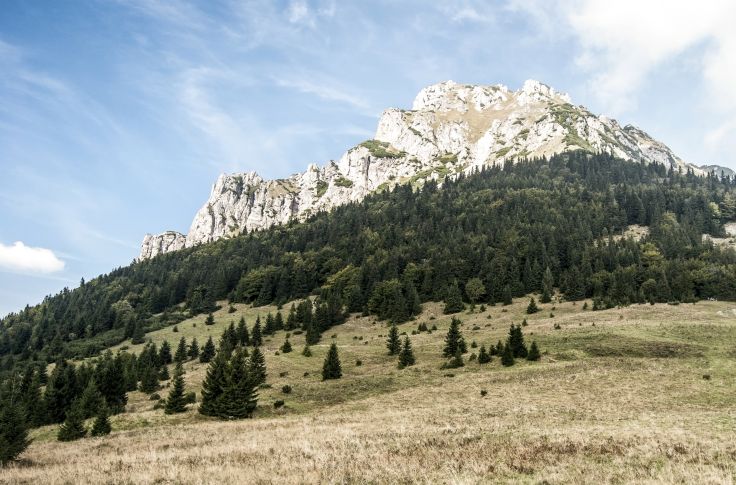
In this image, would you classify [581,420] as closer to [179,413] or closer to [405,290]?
[179,413]

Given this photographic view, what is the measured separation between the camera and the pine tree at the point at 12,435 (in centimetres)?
2255

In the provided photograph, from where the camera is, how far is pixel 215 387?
136 ft

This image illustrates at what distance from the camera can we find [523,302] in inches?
4291

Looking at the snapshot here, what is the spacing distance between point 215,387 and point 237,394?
2.91 m

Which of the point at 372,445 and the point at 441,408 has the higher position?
the point at 372,445

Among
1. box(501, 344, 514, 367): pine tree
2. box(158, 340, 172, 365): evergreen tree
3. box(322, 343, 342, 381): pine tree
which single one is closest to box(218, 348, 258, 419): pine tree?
box(322, 343, 342, 381): pine tree

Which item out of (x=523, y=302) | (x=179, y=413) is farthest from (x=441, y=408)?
(x=523, y=302)

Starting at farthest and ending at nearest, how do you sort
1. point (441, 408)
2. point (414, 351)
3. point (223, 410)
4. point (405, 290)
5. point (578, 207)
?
point (578, 207)
point (405, 290)
point (414, 351)
point (223, 410)
point (441, 408)

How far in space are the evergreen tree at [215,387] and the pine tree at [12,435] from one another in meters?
17.9

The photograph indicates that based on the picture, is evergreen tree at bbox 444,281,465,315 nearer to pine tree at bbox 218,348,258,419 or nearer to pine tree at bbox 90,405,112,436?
pine tree at bbox 218,348,258,419

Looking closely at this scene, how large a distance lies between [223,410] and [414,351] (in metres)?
34.1

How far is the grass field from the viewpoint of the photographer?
1411 centimetres

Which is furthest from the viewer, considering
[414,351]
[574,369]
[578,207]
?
[578,207]

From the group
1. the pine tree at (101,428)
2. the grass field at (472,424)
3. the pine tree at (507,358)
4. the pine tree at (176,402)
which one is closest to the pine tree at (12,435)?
the grass field at (472,424)
